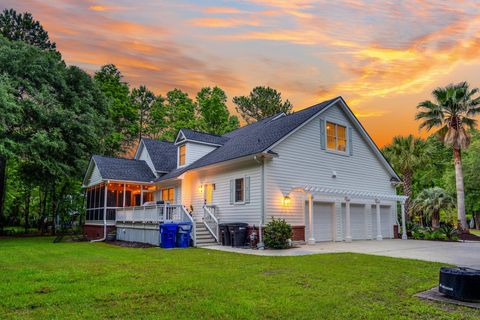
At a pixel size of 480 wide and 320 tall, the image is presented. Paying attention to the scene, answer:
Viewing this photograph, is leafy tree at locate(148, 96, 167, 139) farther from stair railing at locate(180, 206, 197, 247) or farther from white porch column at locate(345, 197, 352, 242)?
white porch column at locate(345, 197, 352, 242)

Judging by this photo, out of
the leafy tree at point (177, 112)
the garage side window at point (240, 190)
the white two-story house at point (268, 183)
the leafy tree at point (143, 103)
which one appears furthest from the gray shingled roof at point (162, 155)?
the leafy tree at point (143, 103)

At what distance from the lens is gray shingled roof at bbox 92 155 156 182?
20.2 metres

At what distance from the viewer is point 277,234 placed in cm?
1360

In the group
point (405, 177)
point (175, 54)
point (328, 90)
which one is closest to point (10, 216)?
point (175, 54)

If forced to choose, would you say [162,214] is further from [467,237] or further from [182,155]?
[467,237]

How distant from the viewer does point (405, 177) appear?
27656mm

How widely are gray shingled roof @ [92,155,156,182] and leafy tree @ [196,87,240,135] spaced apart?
16.3m

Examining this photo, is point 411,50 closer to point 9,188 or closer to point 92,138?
point 92,138

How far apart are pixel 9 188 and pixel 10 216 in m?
8.95

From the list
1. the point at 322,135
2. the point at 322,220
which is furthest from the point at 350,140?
the point at 322,220

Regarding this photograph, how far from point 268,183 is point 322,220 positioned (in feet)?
13.1

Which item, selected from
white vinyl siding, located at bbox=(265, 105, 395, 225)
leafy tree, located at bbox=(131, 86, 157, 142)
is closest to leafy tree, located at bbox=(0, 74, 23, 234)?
white vinyl siding, located at bbox=(265, 105, 395, 225)

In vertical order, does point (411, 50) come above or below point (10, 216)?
above

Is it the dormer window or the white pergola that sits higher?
the dormer window
